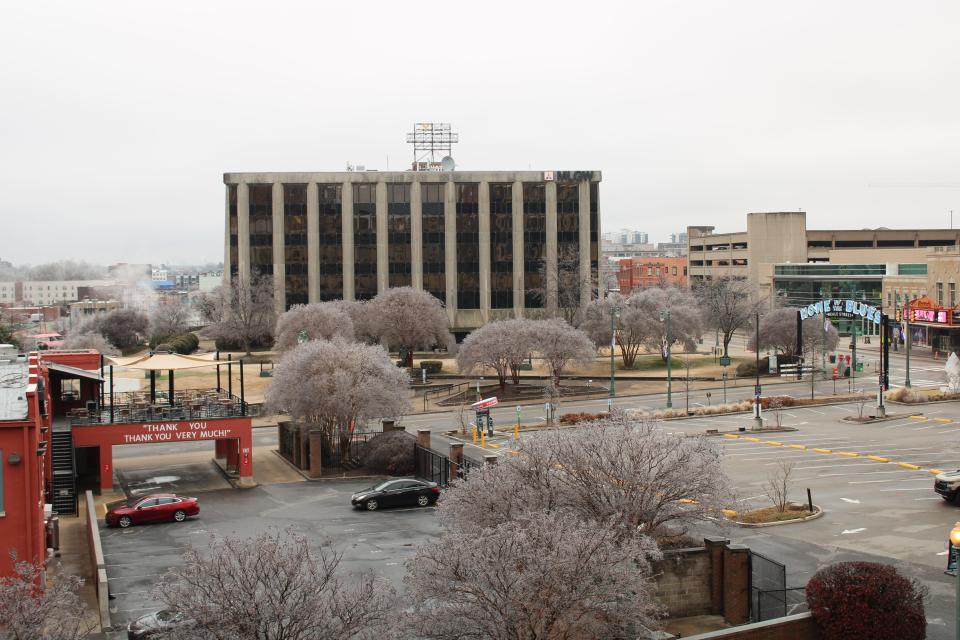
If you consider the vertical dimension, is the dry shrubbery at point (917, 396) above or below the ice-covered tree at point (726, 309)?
below

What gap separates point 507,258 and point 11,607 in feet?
308

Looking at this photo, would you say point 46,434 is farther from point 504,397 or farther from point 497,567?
point 504,397

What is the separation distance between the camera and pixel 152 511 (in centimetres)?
3347

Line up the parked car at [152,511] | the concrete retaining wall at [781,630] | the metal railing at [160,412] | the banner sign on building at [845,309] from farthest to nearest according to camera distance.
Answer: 1. the banner sign on building at [845,309]
2. the metal railing at [160,412]
3. the parked car at [152,511]
4. the concrete retaining wall at [781,630]

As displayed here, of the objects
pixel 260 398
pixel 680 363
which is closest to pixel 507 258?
pixel 680 363

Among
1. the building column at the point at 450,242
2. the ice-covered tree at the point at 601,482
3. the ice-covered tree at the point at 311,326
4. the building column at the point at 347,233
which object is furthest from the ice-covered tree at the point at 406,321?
the ice-covered tree at the point at 601,482

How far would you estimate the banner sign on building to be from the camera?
6750cm

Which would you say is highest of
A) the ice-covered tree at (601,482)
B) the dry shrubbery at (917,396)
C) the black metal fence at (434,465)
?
the ice-covered tree at (601,482)

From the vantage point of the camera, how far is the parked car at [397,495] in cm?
3497

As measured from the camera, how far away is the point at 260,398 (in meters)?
66.4

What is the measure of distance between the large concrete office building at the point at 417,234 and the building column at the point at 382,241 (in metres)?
0.12

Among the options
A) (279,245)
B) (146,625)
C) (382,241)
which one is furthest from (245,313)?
(146,625)

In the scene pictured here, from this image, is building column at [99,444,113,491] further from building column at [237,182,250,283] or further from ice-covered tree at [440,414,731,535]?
building column at [237,182,250,283]

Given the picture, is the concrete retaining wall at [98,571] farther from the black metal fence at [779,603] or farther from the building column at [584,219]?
the building column at [584,219]
